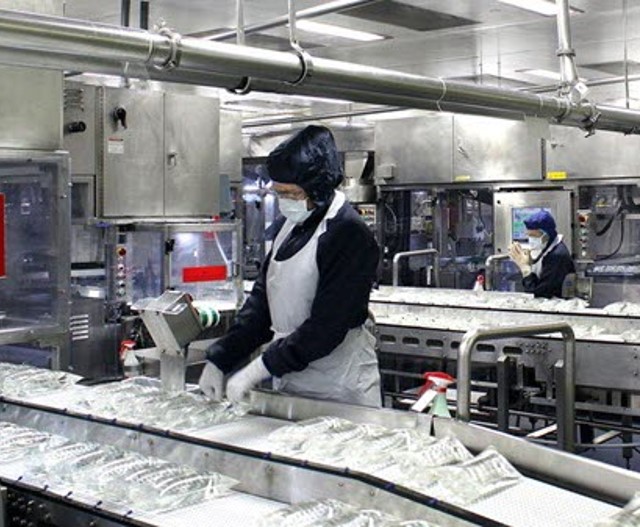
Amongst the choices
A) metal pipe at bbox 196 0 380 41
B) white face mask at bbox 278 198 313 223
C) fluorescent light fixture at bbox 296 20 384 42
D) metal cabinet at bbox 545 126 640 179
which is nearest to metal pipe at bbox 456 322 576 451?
white face mask at bbox 278 198 313 223

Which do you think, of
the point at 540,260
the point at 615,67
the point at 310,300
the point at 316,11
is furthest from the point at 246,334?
the point at 615,67

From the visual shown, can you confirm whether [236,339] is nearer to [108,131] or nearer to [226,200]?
[108,131]

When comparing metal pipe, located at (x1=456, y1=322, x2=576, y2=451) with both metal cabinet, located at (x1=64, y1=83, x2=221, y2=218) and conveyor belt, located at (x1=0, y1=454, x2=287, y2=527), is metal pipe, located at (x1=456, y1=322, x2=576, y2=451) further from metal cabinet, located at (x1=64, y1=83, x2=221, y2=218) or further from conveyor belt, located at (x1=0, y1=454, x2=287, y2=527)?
metal cabinet, located at (x1=64, y1=83, x2=221, y2=218)

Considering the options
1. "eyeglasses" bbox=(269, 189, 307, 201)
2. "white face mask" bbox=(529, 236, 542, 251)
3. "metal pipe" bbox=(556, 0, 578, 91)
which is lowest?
"white face mask" bbox=(529, 236, 542, 251)

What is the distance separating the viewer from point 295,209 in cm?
292

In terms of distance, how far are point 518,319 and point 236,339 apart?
281 cm

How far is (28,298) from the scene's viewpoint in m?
3.81

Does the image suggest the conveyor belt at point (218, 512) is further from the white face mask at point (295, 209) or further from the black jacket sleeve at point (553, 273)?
the black jacket sleeve at point (553, 273)

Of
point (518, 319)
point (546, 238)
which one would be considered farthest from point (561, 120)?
point (546, 238)

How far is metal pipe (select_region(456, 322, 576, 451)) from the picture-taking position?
2500mm

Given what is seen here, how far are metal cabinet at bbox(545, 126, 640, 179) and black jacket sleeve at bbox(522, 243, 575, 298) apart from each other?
1.41m

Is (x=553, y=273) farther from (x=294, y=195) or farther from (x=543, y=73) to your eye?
(x=294, y=195)

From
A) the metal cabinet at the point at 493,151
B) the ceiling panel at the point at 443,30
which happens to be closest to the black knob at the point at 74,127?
the ceiling panel at the point at 443,30

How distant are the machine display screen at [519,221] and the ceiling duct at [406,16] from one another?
203cm
